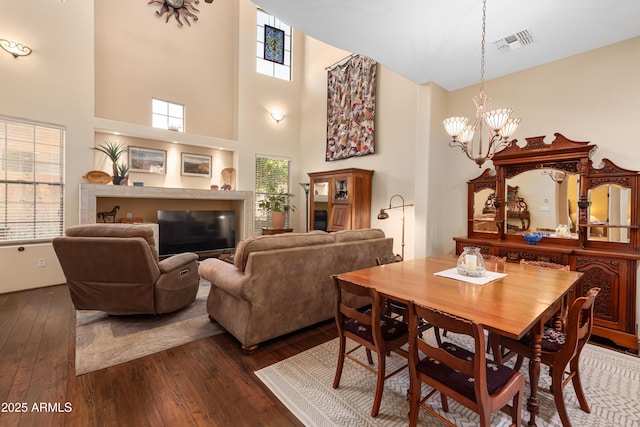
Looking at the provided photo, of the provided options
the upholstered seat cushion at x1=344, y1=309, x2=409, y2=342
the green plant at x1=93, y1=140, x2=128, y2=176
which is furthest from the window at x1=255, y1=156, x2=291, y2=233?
the upholstered seat cushion at x1=344, y1=309, x2=409, y2=342

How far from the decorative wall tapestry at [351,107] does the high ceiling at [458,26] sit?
2042 mm

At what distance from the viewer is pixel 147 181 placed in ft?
18.7

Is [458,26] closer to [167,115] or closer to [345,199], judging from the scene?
[345,199]

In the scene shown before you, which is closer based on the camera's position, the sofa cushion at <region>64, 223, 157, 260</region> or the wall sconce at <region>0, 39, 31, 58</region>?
the sofa cushion at <region>64, 223, 157, 260</region>

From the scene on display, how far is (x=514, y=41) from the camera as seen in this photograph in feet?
9.80

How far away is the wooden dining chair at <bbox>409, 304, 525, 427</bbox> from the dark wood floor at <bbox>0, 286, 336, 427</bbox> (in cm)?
87

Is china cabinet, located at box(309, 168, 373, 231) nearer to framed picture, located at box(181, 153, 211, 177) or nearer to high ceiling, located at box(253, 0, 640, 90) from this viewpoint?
high ceiling, located at box(253, 0, 640, 90)

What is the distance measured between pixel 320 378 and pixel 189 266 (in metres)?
2.13

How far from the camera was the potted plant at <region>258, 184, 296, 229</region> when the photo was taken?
675 centimetres

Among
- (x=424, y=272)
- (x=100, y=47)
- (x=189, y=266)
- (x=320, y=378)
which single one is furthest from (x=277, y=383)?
(x=100, y=47)

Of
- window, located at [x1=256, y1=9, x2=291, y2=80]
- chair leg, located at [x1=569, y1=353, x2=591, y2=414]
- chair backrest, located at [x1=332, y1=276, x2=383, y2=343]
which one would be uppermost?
window, located at [x1=256, y1=9, x2=291, y2=80]

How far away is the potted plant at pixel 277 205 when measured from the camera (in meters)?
6.75

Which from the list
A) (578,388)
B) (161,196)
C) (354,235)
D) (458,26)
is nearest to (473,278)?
(578,388)

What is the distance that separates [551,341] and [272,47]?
7.78 meters
